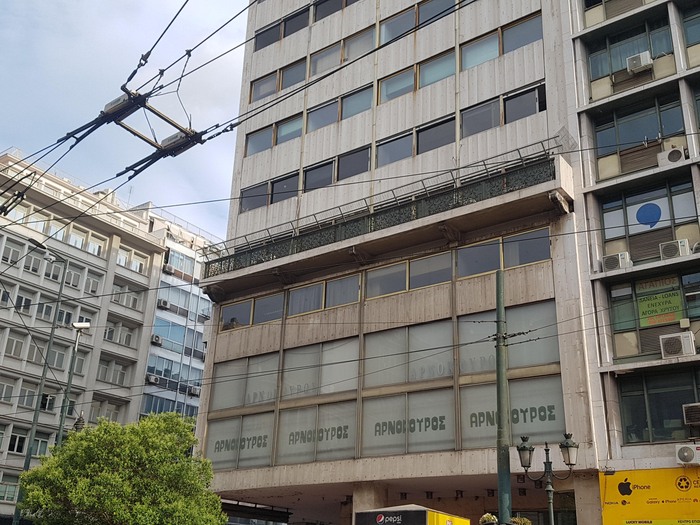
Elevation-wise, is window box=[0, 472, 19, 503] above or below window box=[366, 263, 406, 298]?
below

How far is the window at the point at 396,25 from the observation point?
29.8 metres

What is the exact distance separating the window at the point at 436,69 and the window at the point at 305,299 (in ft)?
29.2

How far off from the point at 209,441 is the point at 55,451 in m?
7.86

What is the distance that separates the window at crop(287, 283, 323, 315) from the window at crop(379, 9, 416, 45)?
34.6 ft

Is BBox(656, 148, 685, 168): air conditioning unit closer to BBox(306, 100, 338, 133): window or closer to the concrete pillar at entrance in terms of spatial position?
the concrete pillar at entrance

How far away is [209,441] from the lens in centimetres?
2938

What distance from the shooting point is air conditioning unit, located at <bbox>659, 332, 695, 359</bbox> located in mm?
19281

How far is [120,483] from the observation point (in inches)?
786

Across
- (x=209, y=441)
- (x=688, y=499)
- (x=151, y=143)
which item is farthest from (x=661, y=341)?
(x=209, y=441)

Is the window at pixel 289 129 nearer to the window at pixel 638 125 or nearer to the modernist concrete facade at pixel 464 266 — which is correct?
the modernist concrete facade at pixel 464 266

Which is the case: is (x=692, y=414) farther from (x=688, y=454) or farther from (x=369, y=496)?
(x=369, y=496)

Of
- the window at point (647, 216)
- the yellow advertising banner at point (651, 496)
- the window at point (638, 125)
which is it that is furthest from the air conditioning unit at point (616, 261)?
the yellow advertising banner at point (651, 496)

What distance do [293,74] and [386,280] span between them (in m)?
12.7

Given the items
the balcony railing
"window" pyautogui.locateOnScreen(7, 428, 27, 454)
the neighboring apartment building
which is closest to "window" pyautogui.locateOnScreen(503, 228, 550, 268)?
the balcony railing
